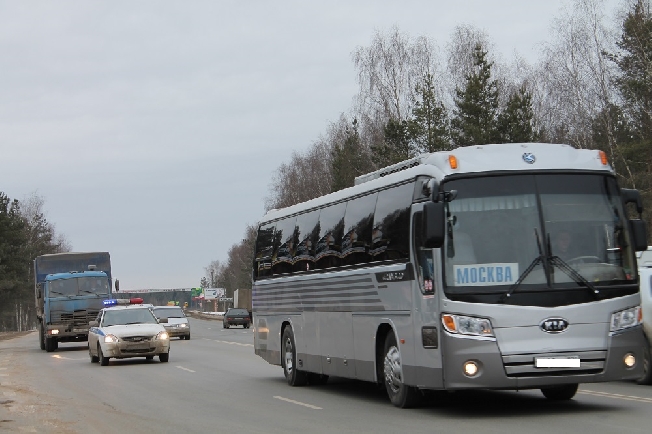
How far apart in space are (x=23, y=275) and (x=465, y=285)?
98.5 m

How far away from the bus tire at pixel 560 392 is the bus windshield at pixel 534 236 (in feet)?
7.94

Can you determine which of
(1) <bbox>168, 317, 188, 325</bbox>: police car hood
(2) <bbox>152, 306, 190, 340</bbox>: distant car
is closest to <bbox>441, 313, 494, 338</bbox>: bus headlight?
(2) <bbox>152, 306, 190, 340</bbox>: distant car

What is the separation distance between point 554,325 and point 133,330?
18.4 metres

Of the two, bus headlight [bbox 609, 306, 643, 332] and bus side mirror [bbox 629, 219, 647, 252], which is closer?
bus headlight [bbox 609, 306, 643, 332]

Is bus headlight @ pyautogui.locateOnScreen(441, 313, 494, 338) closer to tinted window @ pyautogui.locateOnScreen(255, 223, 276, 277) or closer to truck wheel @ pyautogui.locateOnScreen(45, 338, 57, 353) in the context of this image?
tinted window @ pyautogui.locateOnScreen(255, 223, 276, 277)

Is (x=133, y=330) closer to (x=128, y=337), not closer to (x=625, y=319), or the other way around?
(x=128, y=337)

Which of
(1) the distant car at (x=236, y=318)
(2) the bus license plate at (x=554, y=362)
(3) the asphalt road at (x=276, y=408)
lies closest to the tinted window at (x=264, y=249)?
(3) the asphalt road at (x=276, y=408)

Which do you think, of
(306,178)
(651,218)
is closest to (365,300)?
(651,218)

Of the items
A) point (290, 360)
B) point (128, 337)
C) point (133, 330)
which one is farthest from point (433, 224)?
point (133, 330)

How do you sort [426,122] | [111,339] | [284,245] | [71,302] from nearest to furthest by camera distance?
[284,245] < [111,339] < [71,302] < [426,122]

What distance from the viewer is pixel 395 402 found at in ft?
48.5

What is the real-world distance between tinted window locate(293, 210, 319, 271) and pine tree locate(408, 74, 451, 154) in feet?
138

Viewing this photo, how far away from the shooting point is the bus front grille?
500 inches

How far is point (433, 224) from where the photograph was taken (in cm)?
1260
